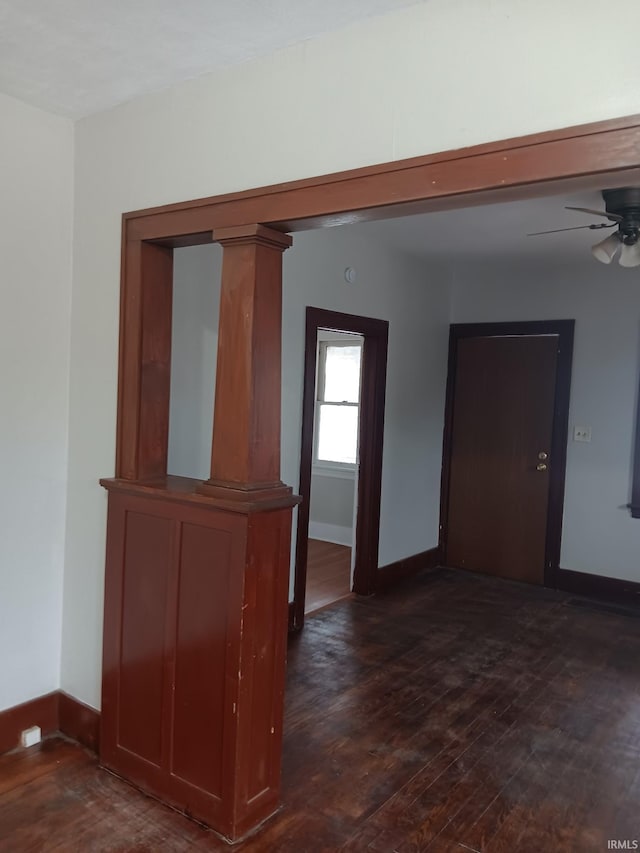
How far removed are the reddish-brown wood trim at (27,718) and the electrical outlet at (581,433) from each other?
3881 mm

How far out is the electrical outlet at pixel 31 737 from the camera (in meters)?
2.59

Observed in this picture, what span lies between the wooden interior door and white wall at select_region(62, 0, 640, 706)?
11.6 feet

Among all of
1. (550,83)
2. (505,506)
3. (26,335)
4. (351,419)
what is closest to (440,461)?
(505,506)

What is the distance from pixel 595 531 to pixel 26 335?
13.4ft

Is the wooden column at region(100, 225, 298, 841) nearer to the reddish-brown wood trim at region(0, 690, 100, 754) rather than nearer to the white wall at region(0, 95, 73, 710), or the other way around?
the reddish-brown wood trim at region(0, 690, 100, 754)

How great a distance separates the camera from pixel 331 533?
20.7 ft

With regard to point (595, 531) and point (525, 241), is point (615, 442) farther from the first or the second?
point (525, 241)

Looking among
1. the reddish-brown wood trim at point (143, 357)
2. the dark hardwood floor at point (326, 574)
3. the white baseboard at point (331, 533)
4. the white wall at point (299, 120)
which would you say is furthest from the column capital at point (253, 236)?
the white baseboard at point (331, 533)

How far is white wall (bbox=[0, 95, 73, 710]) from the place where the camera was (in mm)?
2490

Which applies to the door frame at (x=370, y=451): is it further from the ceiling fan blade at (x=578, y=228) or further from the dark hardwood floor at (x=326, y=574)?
the ceiling fan blade at (x=578, y=228)

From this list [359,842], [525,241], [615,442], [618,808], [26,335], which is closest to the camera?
[359,842]

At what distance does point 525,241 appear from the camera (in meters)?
4.26

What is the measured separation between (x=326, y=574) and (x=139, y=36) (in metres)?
3.99

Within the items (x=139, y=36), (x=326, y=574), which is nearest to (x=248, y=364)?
(x=139, y=36)
